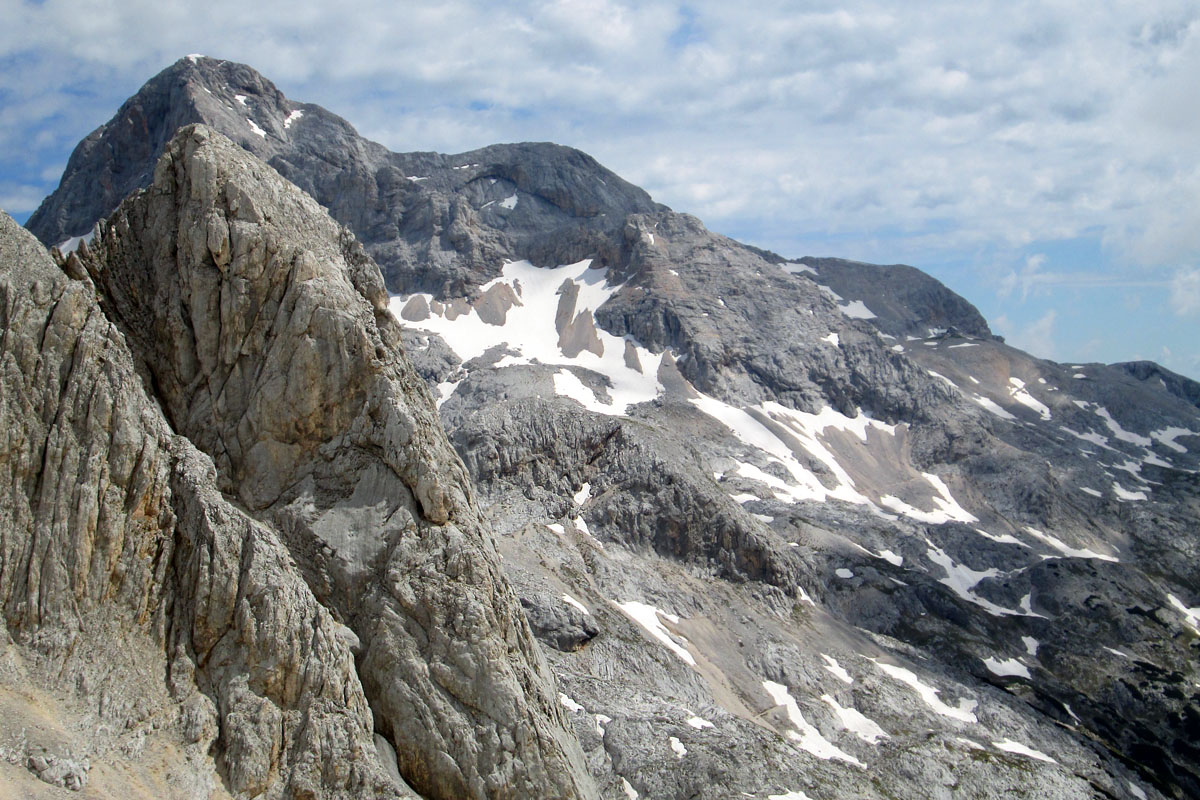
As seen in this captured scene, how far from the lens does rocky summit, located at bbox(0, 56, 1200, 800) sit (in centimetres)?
2100

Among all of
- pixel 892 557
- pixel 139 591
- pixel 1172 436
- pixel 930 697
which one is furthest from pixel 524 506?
pixel 1172 436

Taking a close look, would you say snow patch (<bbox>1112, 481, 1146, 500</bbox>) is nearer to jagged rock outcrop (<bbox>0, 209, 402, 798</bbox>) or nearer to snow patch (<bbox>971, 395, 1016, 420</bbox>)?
snow patch (<bbox>971, 395, 1016, 420</bbox>)

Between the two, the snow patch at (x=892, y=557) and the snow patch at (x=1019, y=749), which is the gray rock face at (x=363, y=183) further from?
the snow patch at (x=1019, y=749)

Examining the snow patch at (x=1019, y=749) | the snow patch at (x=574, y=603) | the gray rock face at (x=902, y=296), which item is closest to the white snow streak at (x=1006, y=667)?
the snow patch at (x=1019, y=749)

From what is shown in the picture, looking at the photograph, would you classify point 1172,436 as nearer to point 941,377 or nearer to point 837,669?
point 941,377

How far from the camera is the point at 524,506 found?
2968 inches

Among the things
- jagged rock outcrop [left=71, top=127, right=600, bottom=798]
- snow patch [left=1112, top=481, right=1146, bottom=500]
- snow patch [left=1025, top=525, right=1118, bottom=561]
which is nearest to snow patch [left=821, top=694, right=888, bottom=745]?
jagged rock outcrop [left=71, top=127, right=600, bottom=798]

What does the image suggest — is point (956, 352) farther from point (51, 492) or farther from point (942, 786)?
point (51, 492)

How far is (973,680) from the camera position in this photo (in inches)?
2778

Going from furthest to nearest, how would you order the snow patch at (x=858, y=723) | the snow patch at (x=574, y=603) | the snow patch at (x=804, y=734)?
the snow patch at (x=574, y=603) < the snow patch at (x=858, y=723) < the snow patch at (x=804, y=734)

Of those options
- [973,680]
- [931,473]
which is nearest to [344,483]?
[973,680]

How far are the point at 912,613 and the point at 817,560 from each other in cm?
905

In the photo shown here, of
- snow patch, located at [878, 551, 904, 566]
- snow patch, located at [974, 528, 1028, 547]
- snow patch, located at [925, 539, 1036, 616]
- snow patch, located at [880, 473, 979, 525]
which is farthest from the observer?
snow patch, located at [880, 473, 979, 525]

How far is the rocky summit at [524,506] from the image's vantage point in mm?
21000
